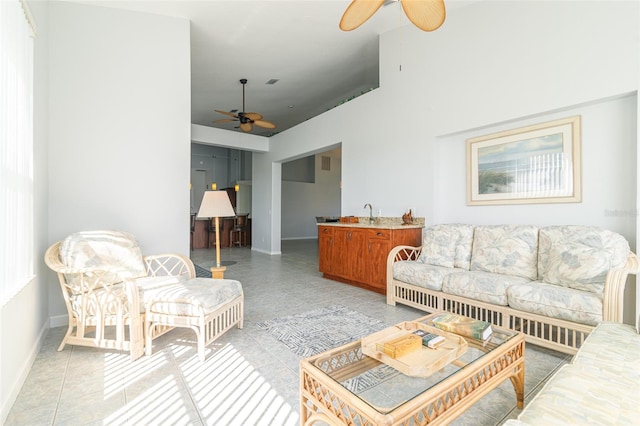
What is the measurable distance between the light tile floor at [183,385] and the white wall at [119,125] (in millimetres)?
1317

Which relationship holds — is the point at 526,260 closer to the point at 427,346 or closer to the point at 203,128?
→ the point at 427,346

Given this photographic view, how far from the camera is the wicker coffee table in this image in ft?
3.82

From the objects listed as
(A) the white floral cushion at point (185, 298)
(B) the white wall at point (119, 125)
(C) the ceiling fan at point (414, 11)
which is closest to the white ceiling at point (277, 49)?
(B) the white wall at point (119, 125)

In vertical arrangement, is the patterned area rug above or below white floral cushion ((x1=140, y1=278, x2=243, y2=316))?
below

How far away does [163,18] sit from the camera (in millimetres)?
3793

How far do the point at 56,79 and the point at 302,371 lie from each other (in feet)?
12.7

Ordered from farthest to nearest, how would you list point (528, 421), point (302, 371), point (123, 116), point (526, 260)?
point (123, 116) → point (526, 260) → point (302, 371) → point (528, 421)

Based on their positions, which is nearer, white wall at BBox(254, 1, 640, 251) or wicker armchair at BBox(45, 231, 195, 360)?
wicker armchair at BBox(45, 231, 195, 360)

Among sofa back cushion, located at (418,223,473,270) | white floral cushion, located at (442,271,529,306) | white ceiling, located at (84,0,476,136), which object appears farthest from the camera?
white ceiling, located at (84,0,476,136)

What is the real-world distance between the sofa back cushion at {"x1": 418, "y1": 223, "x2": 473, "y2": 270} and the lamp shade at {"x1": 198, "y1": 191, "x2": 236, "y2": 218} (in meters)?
2.33

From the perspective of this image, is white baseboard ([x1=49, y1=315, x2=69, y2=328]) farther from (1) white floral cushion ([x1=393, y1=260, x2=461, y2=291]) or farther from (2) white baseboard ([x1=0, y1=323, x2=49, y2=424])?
(1) white floral cushion ([x1=393, y1=260, x2=461, y2=291])

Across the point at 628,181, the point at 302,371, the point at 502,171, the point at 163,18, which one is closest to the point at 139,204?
the point at 163,18

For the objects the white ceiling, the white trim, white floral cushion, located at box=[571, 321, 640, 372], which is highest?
the white ceiling

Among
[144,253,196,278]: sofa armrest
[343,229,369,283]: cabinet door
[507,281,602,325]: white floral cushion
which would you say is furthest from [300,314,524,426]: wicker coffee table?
[343,229,369,283]: cabinet door
